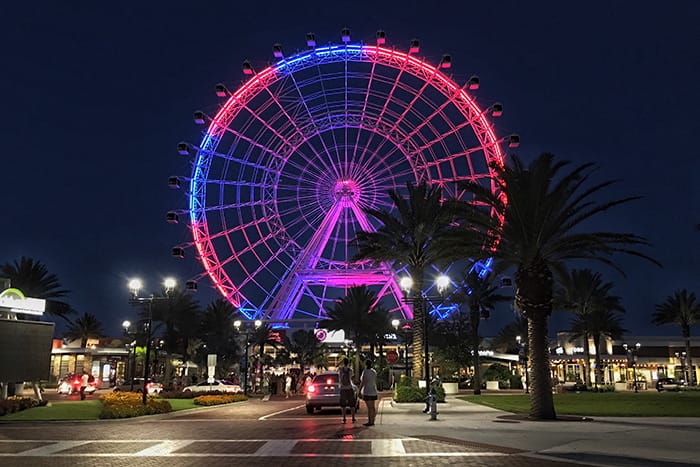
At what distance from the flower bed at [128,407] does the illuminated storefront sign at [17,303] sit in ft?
26.4

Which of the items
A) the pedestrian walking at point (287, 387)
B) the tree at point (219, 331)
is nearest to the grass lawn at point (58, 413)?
the pedestrian walking at point (287, 387)

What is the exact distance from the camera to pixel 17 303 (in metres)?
30.6

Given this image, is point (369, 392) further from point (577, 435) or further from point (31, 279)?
point (31, 279)

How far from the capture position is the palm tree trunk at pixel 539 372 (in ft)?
66.3

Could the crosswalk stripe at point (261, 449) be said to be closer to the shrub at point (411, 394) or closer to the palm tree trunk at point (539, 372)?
the palm tree trunk at point (539, 372)

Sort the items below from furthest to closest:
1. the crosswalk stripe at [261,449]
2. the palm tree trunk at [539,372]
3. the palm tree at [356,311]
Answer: the palm tree at [356,311]
the palm tree trunk at [539,372]
the crosswalk stripe at [261,449]

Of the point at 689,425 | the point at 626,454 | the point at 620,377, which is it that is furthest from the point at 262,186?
the point at 620,377

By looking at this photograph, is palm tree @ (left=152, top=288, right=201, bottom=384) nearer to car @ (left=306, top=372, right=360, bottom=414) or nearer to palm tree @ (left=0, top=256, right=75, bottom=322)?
palm tree @ (left=0, top=256, right=75, bottom=322)

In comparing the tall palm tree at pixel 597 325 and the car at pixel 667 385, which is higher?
the tall palm tree at pixel 597 325

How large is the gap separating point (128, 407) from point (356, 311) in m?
35.2

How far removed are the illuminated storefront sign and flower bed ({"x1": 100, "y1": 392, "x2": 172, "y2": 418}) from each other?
26.4 feet

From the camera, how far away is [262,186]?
46.0 metres

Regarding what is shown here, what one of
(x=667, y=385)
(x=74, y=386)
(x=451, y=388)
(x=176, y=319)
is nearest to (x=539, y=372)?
(x=451, y=388)

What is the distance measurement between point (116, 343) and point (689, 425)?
84.3 metres
